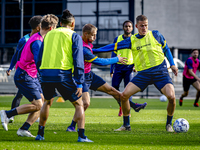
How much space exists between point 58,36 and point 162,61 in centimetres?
258

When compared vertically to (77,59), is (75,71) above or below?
below

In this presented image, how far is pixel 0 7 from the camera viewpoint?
34125mm

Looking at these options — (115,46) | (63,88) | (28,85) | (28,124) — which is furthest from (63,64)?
(115,46)

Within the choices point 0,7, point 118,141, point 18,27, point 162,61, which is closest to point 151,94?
point 162,61

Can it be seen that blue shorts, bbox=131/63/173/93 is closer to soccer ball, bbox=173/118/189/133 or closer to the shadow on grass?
soccer ball, bbox=173/118/189/133

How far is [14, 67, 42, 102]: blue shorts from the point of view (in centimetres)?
605

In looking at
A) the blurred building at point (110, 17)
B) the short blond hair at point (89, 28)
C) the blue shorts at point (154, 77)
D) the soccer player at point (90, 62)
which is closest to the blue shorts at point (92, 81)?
the soccer player at point (90, 62)

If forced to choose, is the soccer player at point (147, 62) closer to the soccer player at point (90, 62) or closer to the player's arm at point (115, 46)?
the player's arm at point (115, 46)

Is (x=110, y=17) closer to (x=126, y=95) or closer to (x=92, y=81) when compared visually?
(x=92, y=81)

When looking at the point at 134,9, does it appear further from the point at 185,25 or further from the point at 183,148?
the point at 183,148

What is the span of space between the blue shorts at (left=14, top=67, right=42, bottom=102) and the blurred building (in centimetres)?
2412

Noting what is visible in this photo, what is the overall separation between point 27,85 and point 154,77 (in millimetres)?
2448

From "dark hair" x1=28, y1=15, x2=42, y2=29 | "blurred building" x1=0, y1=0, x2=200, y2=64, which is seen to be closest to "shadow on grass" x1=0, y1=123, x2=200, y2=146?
"dark hair" x1=28, y1=15, x2=42, y2=29

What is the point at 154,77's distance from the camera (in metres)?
6.79
